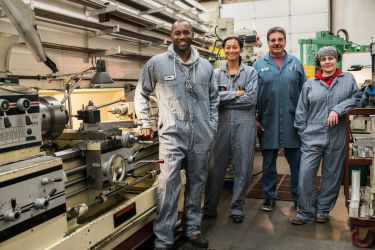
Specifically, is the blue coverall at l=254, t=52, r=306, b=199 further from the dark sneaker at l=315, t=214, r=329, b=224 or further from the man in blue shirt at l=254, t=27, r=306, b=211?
the dark sneaker at l=315, t=214, r=329, b=224

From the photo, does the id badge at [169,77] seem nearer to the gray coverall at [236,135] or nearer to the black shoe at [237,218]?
the gray coverall at [236,135]

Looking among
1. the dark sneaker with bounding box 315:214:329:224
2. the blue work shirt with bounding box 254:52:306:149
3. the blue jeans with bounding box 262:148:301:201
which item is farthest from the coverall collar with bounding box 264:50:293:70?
the dark sneaker with bounding box 315:214:329:224

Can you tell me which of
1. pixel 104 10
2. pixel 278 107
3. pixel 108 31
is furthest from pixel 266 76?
pixel 108 31

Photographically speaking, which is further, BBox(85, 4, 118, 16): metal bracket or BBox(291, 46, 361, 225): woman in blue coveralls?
BBox(85, 4, 118, 16): metal bracket

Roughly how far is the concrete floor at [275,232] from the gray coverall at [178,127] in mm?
283

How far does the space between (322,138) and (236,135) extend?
0.54m

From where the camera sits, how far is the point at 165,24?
4102 mm

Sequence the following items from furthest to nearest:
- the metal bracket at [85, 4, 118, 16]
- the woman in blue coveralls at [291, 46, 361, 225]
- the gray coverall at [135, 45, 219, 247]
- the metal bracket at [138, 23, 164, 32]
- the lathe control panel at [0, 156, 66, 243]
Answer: the metal bracket at [138, 23, 164, 32]
the metal bracket at [85, 4, 118, 16]
the woman in blue coveralls at [291, 46, 361, 225]
the gray coverall at [135, 45, 219, 247]
the lathe control panel at [0, 156, 66, 243]

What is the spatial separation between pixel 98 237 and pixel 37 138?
1.64 feet

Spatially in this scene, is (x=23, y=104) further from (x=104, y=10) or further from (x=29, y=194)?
(x=104, y=10)

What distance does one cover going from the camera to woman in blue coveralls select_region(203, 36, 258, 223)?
247 centimetres

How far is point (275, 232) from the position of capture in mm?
2340

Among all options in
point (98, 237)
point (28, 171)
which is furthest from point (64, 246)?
point (28, 171)

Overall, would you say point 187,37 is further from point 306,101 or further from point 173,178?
point 306,101
